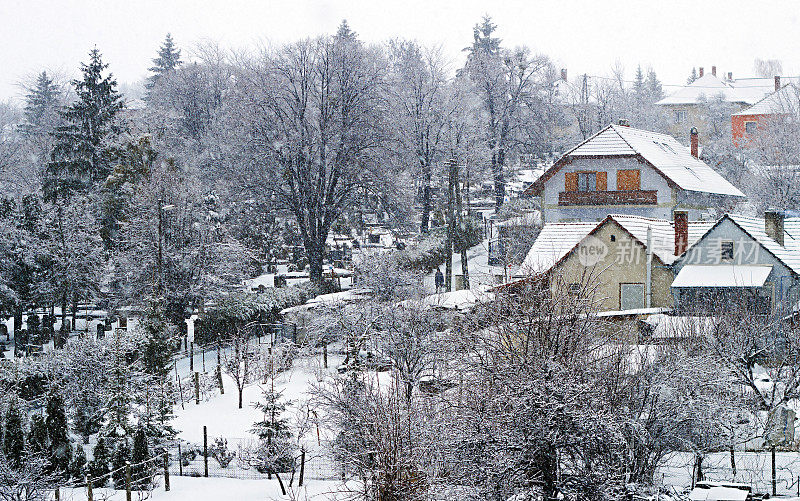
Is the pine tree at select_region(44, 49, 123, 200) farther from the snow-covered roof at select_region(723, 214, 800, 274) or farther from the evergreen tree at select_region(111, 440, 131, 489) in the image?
the snow-covered roof at select_region(723, 214, 800, 274)

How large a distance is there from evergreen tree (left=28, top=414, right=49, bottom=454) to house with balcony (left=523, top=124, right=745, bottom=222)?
26.8m

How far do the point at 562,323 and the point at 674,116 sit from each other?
71.0 m

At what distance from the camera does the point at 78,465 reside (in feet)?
70.7

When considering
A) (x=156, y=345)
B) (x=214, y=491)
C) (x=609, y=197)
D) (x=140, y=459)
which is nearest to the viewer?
(x=214, y=491)

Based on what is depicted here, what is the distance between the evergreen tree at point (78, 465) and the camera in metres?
21.4

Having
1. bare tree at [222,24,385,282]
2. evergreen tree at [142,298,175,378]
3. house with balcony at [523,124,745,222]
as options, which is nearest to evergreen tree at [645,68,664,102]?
house with balcony at [523,124,745,222]

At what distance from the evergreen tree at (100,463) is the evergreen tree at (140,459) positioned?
76 centimetres

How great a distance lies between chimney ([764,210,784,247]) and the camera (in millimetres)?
30047

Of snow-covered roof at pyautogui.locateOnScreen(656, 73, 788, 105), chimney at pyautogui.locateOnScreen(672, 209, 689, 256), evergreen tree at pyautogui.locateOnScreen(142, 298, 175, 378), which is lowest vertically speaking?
evergreen tree at pyautogui.locateOnScreen(142, 298, 175, 378)

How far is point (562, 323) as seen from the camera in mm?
18062

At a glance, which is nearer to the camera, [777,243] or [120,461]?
[120,461]

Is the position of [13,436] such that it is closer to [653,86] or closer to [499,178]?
[499,178]

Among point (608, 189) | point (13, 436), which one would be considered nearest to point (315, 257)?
point (608, 189)

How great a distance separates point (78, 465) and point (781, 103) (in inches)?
2389
